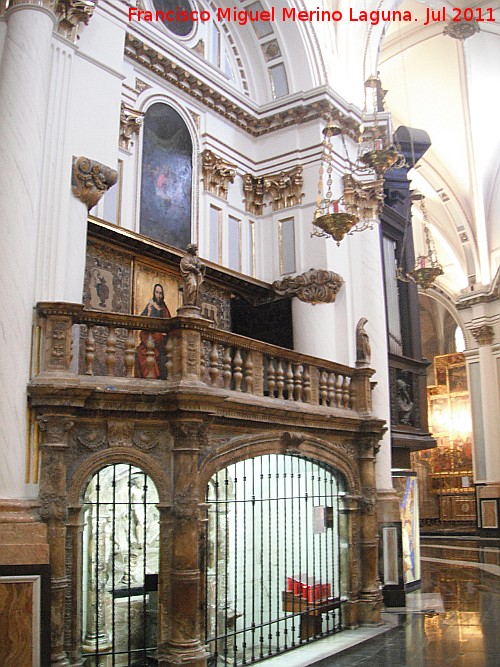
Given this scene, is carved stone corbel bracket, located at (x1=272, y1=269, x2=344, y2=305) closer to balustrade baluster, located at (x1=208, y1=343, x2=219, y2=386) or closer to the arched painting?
the arched painting

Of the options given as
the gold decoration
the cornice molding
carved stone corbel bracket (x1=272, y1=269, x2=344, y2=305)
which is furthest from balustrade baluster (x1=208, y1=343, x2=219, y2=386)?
the gold decoration

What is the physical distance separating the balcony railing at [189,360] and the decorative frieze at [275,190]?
3660 millimetres

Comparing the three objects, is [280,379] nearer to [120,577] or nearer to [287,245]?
[120,577]

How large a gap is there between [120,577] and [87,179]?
4.80 m

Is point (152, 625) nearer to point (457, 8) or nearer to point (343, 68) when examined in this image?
point (343, 68)

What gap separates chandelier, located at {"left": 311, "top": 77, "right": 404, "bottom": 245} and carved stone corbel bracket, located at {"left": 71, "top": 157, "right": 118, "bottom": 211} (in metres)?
2.89

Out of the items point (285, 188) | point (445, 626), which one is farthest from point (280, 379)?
point (285, 188)

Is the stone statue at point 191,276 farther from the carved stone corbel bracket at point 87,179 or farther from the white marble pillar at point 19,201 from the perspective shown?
the white marble pillar at point 19,201

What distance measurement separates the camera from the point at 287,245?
12906 millimetres

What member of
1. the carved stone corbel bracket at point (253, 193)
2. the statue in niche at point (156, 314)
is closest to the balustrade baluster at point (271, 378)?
the statue in niche at point (156, 314)

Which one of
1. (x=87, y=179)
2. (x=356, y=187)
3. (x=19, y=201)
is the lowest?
(x=19, y=201)

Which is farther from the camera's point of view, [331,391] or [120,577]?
[331,391]

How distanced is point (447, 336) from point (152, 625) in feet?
82.6

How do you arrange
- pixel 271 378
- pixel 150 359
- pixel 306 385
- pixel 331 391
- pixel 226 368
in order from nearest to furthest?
pixel 150 359
pixel 226 368
pixel 271 378
pixel 306 385
pixel 331 391
